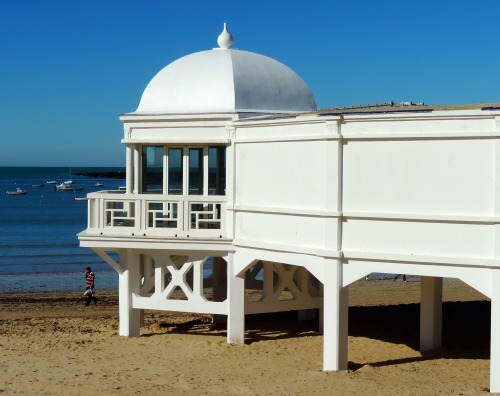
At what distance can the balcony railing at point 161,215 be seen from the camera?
2061 centimetres

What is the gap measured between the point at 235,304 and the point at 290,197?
3.30 meters

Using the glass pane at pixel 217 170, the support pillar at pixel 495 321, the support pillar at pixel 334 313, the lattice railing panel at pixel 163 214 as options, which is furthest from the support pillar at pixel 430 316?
the lattice railing panel at pixel 163 214

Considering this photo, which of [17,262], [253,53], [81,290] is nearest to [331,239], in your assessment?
[253,53]

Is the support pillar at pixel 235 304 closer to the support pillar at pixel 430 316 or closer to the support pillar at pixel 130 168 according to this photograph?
the support pillar at pixel 130 168

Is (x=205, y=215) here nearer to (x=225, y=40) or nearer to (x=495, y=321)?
(x=225, y=40)

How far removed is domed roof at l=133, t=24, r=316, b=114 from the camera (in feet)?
69.8

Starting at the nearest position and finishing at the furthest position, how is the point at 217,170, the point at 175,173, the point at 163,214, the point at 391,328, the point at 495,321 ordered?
the point at 495,321 < the point at 217,170 < the point at 163,214 < the point at 175,173 < the point at 391,328

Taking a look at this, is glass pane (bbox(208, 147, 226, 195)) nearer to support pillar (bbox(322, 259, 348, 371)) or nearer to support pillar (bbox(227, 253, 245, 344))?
support pillar (bbox(227, 253, 245, 344))

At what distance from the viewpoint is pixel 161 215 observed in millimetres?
22000

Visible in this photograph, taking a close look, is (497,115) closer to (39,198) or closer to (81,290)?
(81,290)

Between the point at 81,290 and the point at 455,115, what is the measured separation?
2603cm

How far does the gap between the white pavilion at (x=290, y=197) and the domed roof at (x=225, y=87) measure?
30 mm

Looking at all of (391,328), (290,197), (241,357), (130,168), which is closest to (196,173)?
(130,168)

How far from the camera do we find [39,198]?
140 meters
